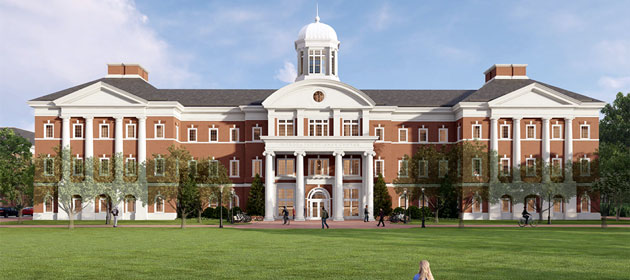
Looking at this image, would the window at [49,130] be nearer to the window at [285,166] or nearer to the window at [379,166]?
the window at [285,166]

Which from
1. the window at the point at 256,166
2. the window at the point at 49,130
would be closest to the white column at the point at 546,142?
the window at the point at 256,166

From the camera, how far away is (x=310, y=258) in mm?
21922

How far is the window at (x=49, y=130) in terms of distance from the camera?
59406 mm

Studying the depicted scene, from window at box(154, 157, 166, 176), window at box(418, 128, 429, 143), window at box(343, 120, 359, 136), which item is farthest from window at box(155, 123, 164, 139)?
window at box(418, 128, 429, 143)

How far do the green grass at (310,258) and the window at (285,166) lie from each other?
28.6m

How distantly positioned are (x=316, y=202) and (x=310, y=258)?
38444mm

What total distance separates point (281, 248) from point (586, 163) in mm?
44651

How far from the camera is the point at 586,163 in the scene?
196 feet

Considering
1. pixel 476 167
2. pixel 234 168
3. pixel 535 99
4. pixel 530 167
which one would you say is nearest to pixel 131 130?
pixel 234 168

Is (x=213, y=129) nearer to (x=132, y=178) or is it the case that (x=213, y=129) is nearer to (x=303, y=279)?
(x=132, y=178)

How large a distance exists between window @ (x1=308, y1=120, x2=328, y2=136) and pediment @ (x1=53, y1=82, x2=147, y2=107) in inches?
660

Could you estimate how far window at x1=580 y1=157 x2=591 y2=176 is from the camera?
195 feet

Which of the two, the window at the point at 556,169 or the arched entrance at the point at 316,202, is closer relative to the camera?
the window at the point at 556,169

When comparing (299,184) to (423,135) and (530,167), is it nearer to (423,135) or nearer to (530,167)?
(423,135)
